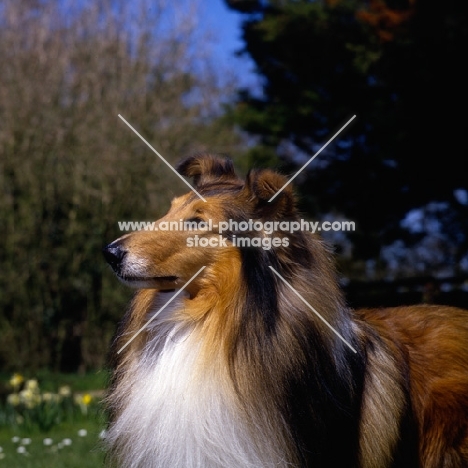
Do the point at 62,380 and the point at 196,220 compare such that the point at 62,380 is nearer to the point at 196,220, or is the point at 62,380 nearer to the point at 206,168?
the point at 206,168

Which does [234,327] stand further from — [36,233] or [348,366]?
[36,233]

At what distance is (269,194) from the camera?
11.8 ft

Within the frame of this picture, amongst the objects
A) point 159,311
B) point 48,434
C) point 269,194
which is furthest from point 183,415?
point 48,434

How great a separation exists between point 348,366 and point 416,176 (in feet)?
27.3

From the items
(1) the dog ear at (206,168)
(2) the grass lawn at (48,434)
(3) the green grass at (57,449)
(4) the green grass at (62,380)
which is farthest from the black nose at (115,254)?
(4) the green grass at (62,380)

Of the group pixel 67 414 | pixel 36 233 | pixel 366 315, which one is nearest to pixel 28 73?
pixel 36 233

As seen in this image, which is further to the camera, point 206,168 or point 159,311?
point 206,168

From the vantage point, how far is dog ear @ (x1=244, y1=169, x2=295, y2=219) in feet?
11.8

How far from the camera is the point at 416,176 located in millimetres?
11547

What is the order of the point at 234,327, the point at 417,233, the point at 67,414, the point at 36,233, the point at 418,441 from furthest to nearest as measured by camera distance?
the point at 417,233 < the point at 36,233 < the point at 67,414 < the point at 418,441 < the point at 234,327

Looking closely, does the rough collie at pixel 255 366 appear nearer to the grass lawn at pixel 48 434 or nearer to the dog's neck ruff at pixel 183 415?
the dog's neck ruff at pixel 183 415

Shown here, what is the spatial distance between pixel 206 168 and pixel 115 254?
0.87 m

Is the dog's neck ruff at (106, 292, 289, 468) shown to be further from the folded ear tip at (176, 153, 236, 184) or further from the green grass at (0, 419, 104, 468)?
the green grass at (0, 419, 104, 468)

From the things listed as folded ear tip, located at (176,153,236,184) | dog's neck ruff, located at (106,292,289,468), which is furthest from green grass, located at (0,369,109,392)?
dog's neck ruff, located at (106,292,289,468)
